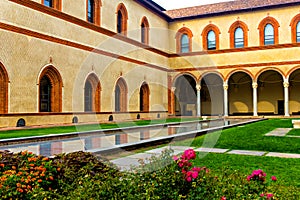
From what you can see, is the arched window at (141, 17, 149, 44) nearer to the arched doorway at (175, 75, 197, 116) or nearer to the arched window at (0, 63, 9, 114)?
the arched doorway at (175, 75, 197, 116)

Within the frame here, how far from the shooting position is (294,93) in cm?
3328

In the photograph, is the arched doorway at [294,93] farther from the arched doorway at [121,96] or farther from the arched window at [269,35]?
the arched doorway at [121,96]

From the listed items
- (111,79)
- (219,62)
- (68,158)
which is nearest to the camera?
(68,158)

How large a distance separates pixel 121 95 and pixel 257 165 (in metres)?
19.2

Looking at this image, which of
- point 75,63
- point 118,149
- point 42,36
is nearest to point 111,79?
point 75,63

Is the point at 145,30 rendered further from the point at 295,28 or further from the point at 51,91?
the point at 295,28

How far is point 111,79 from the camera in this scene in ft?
77.3

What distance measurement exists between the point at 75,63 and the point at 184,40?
16133 mm

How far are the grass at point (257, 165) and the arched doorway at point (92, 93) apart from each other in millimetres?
14678

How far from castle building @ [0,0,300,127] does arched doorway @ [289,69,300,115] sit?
0.10m

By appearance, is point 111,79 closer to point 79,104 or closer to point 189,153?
point 79,104

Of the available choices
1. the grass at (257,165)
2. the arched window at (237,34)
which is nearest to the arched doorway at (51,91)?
the grass at (257,165)

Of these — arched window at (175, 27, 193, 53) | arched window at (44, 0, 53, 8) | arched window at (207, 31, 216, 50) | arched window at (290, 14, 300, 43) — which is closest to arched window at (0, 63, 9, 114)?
arched window at (44, 0, 53, 8)

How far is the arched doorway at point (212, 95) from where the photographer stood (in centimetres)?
3628
